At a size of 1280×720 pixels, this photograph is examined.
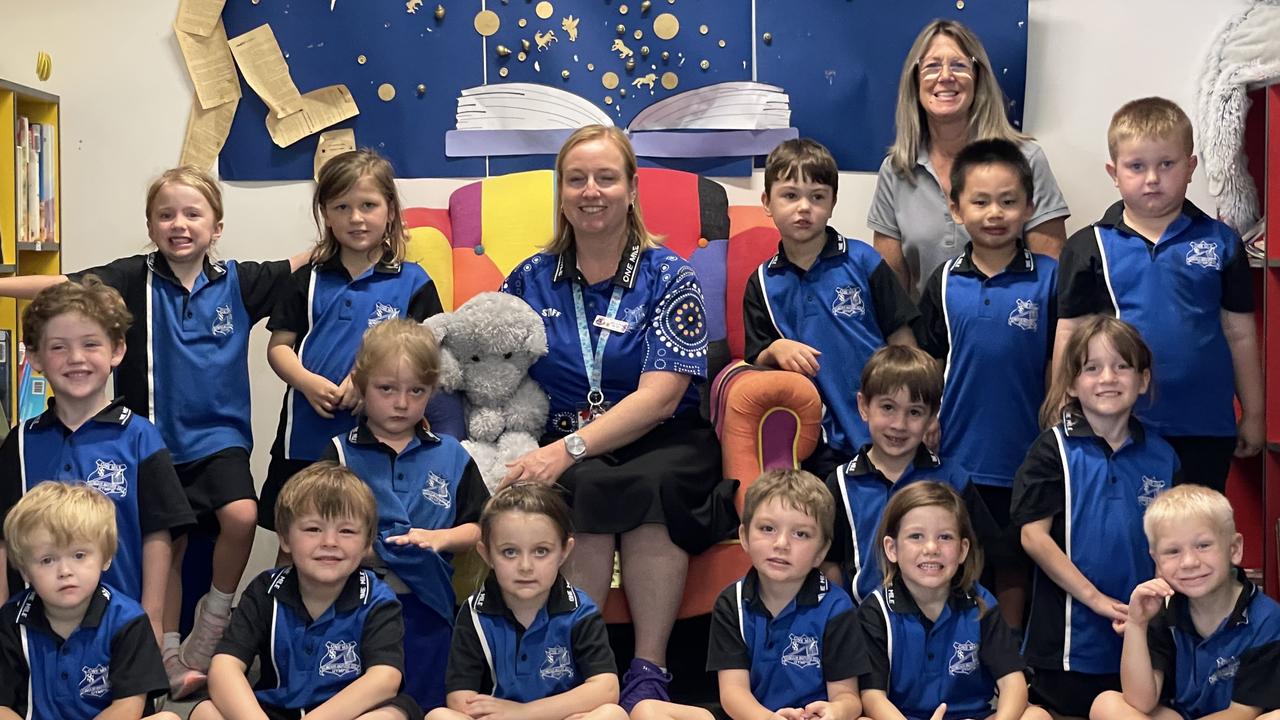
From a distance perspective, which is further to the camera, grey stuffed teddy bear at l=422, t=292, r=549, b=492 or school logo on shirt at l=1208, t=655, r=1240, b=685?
grey stuffed teddy bear at l=422, t=292, r=549, b=492

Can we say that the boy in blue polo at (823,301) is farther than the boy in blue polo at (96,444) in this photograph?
Yes

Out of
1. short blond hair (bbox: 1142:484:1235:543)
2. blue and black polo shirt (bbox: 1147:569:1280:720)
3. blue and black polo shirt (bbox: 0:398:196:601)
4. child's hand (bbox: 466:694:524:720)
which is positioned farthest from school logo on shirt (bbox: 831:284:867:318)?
blue and black polo shirt (bbox: 0:398:196:601)

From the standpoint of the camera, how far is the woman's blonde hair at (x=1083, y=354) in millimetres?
2750

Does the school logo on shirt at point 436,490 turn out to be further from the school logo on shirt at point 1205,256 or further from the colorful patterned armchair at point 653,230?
the school logo on shirt at point 1205,256

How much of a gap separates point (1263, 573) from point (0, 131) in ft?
11.3

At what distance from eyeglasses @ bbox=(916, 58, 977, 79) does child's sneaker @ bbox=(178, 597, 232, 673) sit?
7.04ft

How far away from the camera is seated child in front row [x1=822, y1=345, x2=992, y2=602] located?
2811 millimetres

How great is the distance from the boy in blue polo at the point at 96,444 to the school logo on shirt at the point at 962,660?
5.10 feet

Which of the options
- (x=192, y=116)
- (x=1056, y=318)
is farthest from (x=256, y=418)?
(x=1056, y=318)

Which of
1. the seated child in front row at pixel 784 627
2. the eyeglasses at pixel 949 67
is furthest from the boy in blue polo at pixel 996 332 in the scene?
the seated child in front row at pixel 784 627

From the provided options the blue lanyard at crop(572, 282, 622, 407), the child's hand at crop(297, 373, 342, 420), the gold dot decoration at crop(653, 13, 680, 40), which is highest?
the gold dot decoration at crop(653, 13, 680, 40)

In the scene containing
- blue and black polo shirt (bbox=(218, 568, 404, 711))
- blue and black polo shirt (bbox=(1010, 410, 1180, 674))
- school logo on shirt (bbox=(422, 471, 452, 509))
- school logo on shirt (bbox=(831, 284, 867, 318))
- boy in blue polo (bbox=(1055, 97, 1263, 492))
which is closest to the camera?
blue and black polo shirt (bbox=(218, 568, 404, 711))

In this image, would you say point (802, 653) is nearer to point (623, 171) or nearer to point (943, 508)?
point (943, 508)

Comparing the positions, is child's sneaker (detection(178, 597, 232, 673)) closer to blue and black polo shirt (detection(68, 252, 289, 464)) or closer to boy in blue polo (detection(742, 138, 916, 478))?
blue and black polo shirt (detection(68, 252, 289, 464))
